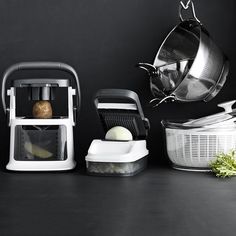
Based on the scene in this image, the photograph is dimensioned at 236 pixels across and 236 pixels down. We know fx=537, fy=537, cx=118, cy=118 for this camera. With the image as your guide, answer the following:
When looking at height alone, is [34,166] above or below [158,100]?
below

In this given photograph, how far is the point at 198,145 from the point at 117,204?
0.46 m

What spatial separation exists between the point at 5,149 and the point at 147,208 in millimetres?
855

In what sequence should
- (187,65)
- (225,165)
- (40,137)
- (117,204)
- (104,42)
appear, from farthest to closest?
(104,42), (187,65), (40,137), (225,165), (117,204)

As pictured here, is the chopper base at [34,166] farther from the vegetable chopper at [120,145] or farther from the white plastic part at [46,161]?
the vegetable chopper at [120,145]

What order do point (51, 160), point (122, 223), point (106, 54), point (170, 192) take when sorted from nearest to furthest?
point (122, 223), point (170, 192), point (51, 160), point (106, 54)

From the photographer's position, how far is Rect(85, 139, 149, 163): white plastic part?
4.94 ft

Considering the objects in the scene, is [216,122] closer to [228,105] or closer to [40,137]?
[228,105]

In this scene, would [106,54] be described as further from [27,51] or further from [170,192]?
[170,192]

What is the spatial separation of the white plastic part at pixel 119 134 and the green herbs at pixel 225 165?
264mm

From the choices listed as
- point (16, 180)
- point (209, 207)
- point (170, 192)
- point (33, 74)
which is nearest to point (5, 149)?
point (33, 74)

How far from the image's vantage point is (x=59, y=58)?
72.9 inches

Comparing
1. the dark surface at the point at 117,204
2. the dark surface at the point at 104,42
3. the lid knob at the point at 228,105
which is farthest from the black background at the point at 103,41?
the dark surface at the point at 117,204

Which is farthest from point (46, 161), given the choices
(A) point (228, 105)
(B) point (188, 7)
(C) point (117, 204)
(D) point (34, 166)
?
(B) point (188, 7)

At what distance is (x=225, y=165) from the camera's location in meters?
1.51
